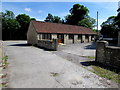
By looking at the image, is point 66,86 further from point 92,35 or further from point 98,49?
point 92,35

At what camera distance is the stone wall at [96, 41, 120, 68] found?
5652 mm

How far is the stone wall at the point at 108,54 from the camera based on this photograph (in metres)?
5.65

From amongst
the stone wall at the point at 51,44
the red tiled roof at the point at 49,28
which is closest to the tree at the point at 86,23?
the red tiled roof at the point at 49,28

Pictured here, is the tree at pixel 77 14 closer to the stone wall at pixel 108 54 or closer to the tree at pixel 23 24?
the tree at pixel 23 24

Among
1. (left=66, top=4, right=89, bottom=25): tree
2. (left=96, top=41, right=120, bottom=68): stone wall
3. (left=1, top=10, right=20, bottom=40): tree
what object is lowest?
(left=96, top=41, right=120, bottom=68): stone wall

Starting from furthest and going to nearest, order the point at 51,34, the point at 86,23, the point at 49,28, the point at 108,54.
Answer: the point at 86,23 → the point at 49,28 → the point at 51,34 → the point at 108,54

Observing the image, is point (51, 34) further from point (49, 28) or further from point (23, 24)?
point (23, 24)

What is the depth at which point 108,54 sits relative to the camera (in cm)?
615

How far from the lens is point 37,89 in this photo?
3.34 m

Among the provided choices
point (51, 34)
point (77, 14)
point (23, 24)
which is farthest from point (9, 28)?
point (77, 14)

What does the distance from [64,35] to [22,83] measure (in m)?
18.2

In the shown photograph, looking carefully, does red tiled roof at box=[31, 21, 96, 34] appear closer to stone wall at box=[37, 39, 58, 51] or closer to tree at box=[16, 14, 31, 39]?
stone wall at box=[37, 39, 58, 51]


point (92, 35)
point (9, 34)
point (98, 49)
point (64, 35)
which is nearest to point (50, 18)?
point (9, 34)

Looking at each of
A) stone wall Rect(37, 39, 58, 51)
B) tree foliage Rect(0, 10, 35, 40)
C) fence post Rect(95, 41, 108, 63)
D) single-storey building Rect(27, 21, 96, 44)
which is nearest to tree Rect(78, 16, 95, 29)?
single-storey building Rect(27, 21, 96, 44)
